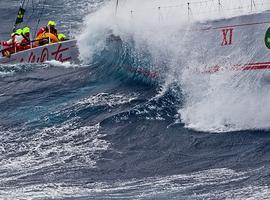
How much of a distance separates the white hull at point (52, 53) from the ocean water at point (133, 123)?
2.01ft

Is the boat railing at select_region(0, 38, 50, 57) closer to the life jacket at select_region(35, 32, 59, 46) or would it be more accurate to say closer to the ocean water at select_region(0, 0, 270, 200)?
the life jacket at select_region(35, 32, 59, 46)

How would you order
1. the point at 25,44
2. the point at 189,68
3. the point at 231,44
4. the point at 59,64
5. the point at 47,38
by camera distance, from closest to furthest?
the point at 231,44, the point at 189,68, the point at 59,64, the point at 47,38, the point at 25,44

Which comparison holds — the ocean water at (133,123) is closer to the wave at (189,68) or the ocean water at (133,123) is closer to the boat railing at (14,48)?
the wave at (189,68)

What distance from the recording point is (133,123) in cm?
2228

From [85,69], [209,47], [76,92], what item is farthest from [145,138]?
[85,69]

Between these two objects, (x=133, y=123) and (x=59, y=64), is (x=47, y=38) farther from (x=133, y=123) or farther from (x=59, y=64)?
(x=133, y=123)

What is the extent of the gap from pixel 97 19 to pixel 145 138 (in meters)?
9.41

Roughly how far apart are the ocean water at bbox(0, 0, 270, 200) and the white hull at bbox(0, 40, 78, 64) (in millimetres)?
613

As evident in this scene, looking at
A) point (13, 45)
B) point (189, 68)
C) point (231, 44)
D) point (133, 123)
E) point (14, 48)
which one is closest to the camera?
point (133, 123)

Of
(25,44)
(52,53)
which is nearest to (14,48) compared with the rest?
(25,44)

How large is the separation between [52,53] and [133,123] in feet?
30.4

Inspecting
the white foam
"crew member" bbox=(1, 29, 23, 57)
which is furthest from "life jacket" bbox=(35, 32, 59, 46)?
"crew member" bbox=(1, 29, 23, 57)

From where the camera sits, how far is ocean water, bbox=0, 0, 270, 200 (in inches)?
710

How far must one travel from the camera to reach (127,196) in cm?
1722
